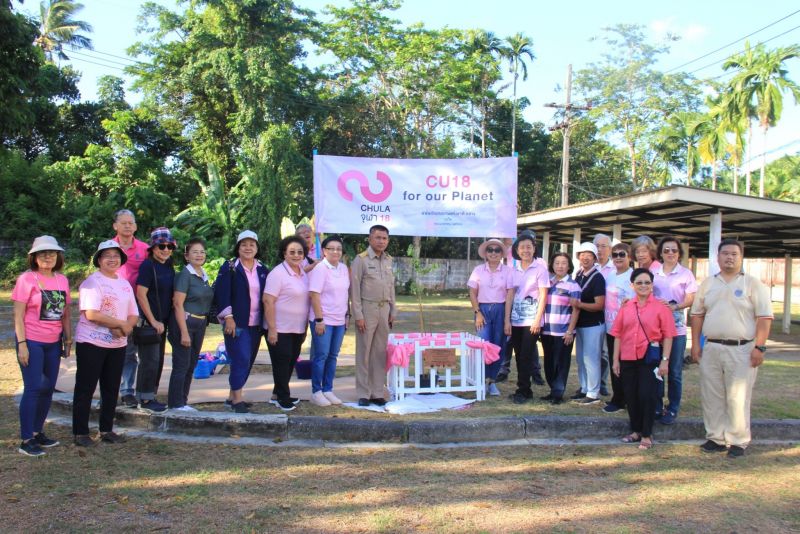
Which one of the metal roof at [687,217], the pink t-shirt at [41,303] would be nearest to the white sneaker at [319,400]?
the pink t-shirt at [41,303]

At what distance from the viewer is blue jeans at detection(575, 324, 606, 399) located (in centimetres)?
597

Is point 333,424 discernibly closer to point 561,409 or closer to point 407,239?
point 561,409

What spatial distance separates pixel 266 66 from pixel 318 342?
70.2ft

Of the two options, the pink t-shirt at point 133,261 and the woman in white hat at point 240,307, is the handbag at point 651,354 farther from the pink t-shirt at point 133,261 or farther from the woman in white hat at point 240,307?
the pink t-shirt at point 133,261

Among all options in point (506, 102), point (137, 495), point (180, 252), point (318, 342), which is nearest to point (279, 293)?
point (318, 342)

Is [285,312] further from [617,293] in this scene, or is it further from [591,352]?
[617,293]

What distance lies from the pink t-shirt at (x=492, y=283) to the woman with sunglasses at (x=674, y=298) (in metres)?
1.47

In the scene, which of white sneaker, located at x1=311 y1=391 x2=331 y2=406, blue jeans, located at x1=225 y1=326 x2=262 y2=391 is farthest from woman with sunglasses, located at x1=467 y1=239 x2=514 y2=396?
blue jeans, located at x1=225 y1=326 x2=262 y2=391

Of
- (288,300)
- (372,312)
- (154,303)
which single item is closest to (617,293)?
(372,312)

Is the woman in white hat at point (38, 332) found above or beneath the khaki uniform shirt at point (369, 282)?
beneath

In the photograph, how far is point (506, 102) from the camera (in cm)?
3394

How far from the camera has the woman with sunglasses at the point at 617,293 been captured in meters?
5.73

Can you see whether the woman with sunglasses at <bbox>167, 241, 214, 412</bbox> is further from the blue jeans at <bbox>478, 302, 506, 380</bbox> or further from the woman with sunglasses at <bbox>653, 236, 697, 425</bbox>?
the woman with sunglasses at <bbox>653, 236, 697, 425</bbox>

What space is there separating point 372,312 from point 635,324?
2371mm
